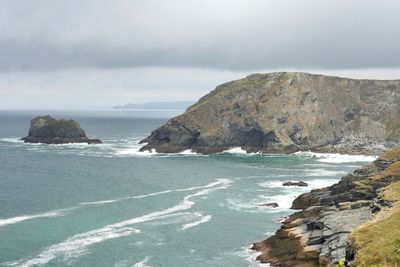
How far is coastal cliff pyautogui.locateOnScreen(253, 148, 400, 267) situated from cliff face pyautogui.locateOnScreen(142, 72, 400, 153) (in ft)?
289

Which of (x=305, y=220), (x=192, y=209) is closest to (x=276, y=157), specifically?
(x=192, y=209)

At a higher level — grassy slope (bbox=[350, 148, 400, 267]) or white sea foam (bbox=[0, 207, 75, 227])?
grassy slope (bbox=[350, 148, 400, 267])

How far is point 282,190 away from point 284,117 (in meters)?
83.0

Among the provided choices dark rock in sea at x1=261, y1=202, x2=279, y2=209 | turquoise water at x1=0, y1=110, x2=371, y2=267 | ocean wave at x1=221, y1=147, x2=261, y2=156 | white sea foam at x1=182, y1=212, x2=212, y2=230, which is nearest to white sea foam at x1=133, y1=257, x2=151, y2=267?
turquoise water at x1=0, y1=110, x2=371, y2=267

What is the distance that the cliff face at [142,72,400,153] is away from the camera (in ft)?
588

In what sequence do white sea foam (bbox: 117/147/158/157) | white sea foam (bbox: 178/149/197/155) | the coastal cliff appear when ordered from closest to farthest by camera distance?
the coastal cliff
white sea foam (bbox: 117/147/158/157)
white sea foam (bbox: 178/149/197/155)

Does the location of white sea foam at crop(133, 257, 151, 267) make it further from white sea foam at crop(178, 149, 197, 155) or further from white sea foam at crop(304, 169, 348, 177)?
white sea foam at crop(178, 149, 197, 155)

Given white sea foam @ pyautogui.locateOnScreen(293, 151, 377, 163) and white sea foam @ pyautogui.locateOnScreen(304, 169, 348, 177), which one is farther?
white sea foam @ pyautogui.locateOnScreen(293, 151, 377, 163)

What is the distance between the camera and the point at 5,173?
4963 inches

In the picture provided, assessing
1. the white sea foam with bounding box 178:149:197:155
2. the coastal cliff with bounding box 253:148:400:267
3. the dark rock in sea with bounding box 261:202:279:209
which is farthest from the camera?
the white sea foam with bounding box 178:149:197:155

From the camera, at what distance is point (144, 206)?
89.1 metres

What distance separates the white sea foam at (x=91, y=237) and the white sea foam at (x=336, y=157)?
7465cm

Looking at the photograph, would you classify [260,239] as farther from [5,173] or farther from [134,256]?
[5,173]

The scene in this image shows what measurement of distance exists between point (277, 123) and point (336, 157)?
87.2ft
